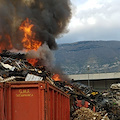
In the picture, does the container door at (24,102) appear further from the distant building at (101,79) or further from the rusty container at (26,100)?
the distant building at (101,79)

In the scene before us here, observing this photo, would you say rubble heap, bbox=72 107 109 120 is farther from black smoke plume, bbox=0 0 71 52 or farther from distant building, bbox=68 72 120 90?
distant building, bbox=68 72 120 90

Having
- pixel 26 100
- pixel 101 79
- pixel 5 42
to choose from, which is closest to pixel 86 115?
pixel 26 100

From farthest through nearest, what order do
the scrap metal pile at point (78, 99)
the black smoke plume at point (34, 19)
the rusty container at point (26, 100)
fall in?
1. the black smoke plume at point (34, 19)
2. the scrap metal pile at point (78, 99)
3. the rusty container at point (26, 100)

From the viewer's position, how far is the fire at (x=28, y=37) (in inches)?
1222

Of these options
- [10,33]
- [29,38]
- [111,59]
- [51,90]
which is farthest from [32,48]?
[111,59]

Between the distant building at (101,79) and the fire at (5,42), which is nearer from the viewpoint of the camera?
the fire at (5,42)

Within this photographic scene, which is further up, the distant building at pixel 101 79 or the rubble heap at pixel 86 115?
the distant building at pixel 101 79

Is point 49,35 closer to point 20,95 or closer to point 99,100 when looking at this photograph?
point 99,100

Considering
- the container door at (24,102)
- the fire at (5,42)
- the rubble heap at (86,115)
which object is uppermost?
the fire at (5,42)

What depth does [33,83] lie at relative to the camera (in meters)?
5.28

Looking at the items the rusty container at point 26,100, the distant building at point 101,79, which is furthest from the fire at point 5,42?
the rusty container at point 26,100

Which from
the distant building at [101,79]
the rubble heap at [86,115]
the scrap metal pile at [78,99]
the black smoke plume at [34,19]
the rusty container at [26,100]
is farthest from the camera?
the distant building at [101,79]

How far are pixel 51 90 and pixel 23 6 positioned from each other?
29917mm

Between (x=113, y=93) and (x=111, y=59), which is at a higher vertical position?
(x=111, y=59)
